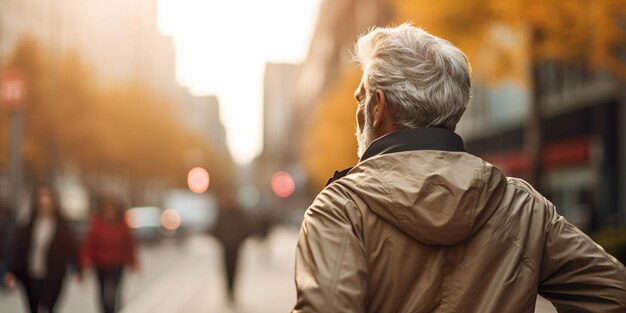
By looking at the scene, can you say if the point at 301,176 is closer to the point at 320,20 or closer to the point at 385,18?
the point at 320,20

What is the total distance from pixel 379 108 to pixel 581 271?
2.08 feet

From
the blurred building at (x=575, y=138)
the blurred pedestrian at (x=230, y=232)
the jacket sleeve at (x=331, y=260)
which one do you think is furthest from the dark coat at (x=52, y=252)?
the blurred building at (x=575, y=138)

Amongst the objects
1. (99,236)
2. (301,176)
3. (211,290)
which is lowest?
(301,176)

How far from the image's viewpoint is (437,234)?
228 centimetres

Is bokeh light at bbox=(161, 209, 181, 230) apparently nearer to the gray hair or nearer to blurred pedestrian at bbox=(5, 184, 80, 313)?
blurred pedestrian at bbox=(5, 184, 80, 313)

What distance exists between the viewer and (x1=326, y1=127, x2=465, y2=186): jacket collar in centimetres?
239

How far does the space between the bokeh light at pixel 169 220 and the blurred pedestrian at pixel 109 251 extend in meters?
34.3

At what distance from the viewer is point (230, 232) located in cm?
1609

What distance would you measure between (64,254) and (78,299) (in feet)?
27.7

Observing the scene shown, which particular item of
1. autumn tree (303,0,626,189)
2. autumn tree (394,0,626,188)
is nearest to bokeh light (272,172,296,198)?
autumn tree (303,0,626,189)

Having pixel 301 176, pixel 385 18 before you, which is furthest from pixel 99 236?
pixel 301 176

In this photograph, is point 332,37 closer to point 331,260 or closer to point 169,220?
point 169,220

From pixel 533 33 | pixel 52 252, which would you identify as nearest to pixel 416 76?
pixel 52 252

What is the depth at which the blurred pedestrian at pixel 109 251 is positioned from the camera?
11539 millimetres
